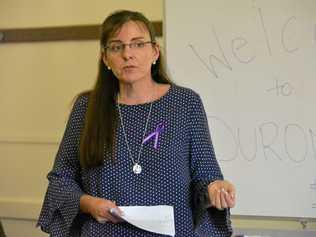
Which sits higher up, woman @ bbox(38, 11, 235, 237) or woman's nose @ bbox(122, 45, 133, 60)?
woman's nose @ bbox(122, 45, 133, 60)

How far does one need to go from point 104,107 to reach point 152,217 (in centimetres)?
34

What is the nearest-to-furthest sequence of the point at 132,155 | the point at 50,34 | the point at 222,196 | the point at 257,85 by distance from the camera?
the point at 222,196 < the point at 132,155 < the point at 257,85 < the point at 50,34

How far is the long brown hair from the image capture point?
1278 millimetres

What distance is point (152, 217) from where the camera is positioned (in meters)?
1.21

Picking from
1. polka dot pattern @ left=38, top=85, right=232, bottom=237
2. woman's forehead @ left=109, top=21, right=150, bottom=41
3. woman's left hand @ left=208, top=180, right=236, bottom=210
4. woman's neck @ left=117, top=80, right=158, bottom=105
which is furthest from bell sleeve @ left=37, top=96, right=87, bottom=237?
woman's left hand @ left=208, top=180, right=236, bottom=210

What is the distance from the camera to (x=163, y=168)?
1.24 meters

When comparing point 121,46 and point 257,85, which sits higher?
point 121,46

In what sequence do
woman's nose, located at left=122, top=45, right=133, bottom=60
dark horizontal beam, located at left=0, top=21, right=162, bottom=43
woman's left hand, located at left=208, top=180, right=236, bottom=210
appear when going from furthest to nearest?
dark horizontal beam, located at left=0, top=21, right=162, bottom=43, woman's nose, located at left=122, top=45, right=133, bottom=60, woman's left hand, located at left=208, top=180, right=236, bottom=210

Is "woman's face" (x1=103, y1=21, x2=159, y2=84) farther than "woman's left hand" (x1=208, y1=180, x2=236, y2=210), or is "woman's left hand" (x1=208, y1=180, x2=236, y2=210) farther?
"woman's face" (x1=103, y1=21, x2=159, y2=84)

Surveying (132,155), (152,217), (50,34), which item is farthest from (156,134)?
(50,34)

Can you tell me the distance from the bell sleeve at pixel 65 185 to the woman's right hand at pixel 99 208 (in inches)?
1.8

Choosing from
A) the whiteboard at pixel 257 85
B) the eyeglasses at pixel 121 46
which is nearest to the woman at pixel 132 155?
the eyeglasses at pixel 121 46

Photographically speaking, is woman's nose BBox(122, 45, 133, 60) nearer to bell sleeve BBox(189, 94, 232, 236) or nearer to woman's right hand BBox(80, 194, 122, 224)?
bell sleeve BBox(189, 94, 232, 236)

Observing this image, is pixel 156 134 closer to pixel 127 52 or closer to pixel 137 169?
pixel 137 169
